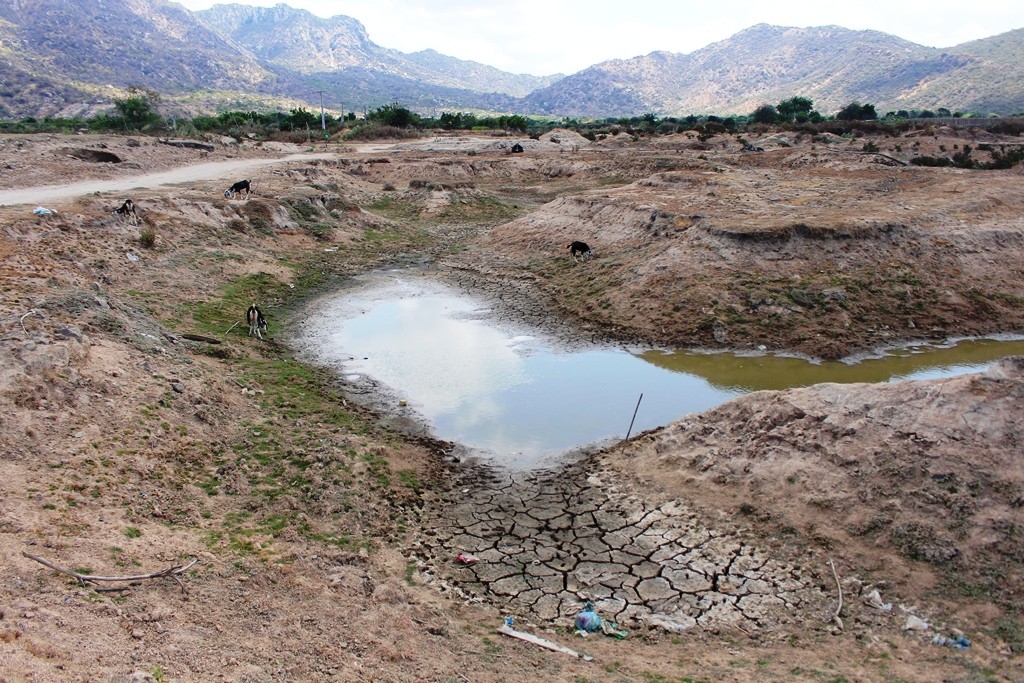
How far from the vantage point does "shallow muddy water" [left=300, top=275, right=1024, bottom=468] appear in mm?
12398

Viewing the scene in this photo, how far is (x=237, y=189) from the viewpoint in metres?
26.6

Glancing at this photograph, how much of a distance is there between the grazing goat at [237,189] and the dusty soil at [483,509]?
8.50m

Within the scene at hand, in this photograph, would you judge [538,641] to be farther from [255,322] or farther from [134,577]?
[255,322]

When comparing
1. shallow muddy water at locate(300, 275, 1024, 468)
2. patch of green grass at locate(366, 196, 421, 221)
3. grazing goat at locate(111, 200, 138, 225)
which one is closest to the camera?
shallow muddy water at locate(300, 275, 1024, 468)

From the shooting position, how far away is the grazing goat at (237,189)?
26.3 meters

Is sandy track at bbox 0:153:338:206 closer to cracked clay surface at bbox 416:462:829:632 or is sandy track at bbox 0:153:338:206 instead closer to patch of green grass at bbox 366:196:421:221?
patch of green grass at bbox 366:196:421:221

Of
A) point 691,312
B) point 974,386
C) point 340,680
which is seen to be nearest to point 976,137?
point 691,312

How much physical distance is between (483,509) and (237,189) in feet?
71.1

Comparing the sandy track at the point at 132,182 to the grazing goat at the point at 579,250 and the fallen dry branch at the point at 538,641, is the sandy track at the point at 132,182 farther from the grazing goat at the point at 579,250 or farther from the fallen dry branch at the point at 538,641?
the fallen dry branch at the point at 538,641

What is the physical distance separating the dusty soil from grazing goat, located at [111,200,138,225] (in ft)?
7.47

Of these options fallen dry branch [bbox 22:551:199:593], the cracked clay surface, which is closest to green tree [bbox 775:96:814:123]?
the cracked clay surface

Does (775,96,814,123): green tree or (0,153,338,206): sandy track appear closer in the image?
(0,153,338,206): sandy track

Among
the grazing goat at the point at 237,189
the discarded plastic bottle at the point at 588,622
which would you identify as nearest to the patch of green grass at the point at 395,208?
the grazing goat at the point at 237,189

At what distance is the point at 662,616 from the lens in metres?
7.23
